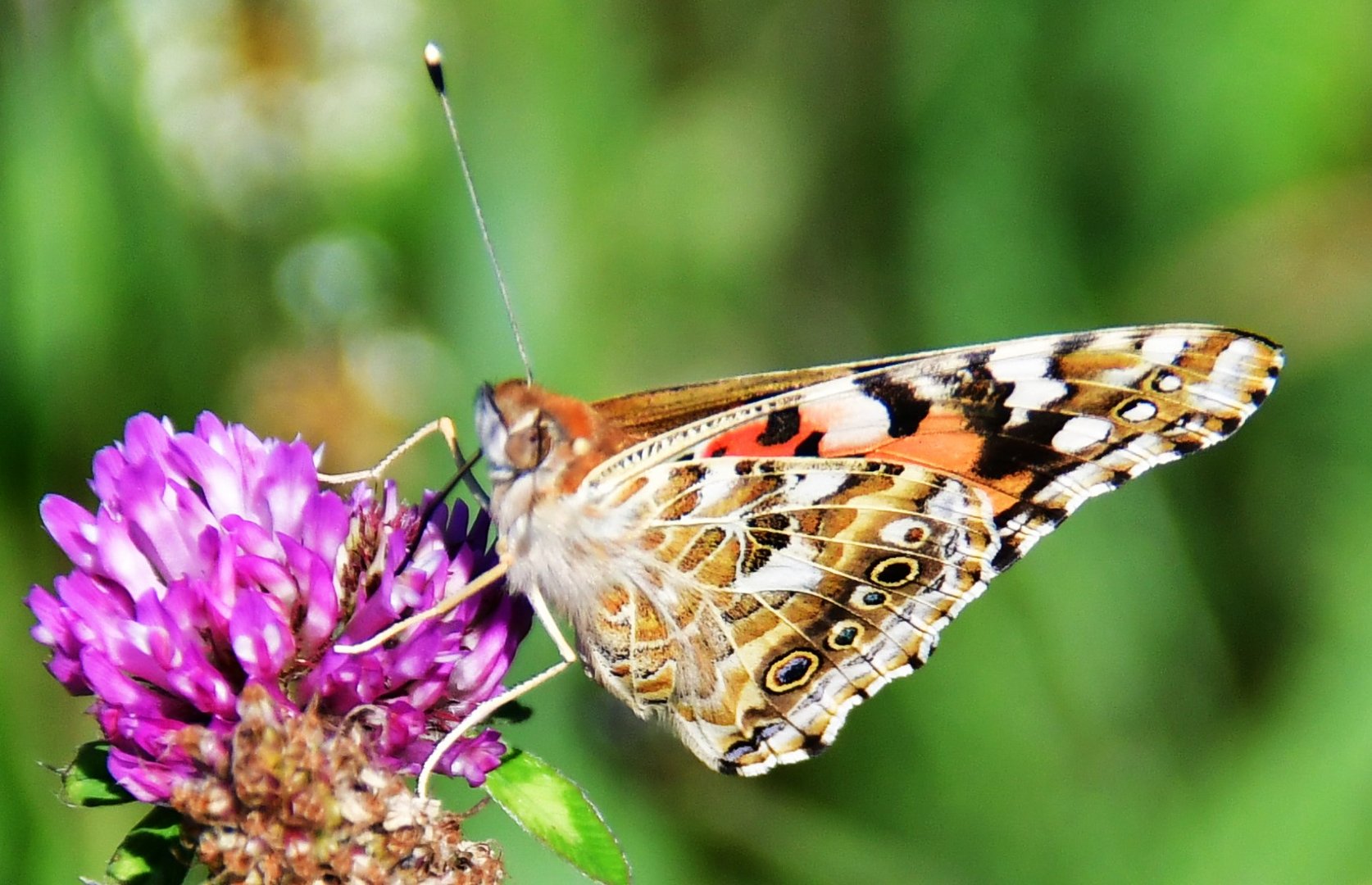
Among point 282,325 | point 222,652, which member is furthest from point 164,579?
point 282,325

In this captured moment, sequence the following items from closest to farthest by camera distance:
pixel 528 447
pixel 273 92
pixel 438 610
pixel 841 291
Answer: pixel 438 610, pixel 528 447, pixel 273 92, pixel 841 291

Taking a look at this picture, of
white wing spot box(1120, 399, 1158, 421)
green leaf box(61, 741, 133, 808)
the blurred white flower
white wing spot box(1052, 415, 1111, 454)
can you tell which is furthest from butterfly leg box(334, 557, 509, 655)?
the blurred white flower

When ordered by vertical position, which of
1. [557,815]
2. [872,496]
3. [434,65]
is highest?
[434,65]

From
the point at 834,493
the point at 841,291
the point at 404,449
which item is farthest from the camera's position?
the point at 841,291

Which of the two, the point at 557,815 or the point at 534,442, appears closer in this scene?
the point at 557,815

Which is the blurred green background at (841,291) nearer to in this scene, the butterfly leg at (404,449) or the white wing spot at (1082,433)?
the butterfly leg at (404,449)

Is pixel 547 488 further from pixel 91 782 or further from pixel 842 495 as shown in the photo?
pixel 91 782

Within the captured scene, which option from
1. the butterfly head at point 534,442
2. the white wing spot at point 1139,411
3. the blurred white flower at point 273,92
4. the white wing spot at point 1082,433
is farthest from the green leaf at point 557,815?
the blurred white flower at point 273,92

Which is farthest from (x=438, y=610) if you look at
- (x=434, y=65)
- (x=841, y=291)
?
(x=841, y=291)
